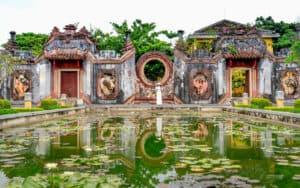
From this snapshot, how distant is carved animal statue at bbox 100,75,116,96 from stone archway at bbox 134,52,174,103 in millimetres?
1848

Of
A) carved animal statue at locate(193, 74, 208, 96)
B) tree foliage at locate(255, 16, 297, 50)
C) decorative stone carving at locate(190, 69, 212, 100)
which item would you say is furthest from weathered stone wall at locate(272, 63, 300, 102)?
tree foliage at locate(255, 16, 297, 50)

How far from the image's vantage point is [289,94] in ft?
86.1

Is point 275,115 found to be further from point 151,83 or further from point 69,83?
point 69,83

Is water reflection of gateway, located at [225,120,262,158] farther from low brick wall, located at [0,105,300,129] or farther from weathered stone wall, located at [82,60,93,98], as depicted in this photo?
weathered stone wall, located at [82,60,93,98]

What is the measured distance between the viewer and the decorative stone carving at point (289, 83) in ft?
86.0

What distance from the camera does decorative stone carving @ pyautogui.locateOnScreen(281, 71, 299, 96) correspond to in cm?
2620

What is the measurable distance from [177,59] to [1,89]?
41.8ft

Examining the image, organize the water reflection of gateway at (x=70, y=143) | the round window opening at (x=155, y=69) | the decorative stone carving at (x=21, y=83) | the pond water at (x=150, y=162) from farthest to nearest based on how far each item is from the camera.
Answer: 1. the round window opening at (x=155, y=69)
2. the decorative stone carving at (x=21, y=83)
3. the water reflection of gateway at (x=70, y=143)
4. the pond water at (x=150, y=162)

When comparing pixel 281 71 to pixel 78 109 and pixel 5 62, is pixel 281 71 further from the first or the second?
pixel 5 62

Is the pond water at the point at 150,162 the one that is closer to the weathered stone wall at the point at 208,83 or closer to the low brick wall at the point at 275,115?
the low brick wall at the point at 275,115

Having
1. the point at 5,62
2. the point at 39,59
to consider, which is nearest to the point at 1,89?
the point at 39,59

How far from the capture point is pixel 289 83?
26.2 metres

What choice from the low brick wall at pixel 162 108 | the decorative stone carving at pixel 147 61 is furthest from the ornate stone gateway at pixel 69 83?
the low brick wall at pixel 162 108

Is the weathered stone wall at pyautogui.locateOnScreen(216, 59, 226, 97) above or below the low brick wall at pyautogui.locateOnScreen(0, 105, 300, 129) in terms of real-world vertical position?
above
